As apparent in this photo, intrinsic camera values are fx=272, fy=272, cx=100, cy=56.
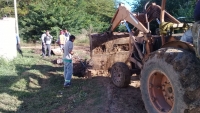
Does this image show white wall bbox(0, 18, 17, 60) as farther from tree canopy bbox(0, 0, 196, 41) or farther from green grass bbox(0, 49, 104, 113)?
tree canopy bbox(0, 0, 196, 41)

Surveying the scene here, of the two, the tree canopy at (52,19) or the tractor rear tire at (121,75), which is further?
the tree canopy at (52,19)

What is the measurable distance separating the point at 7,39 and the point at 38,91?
559cm

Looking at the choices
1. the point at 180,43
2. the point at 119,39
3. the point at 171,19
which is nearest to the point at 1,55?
the point at 119,39

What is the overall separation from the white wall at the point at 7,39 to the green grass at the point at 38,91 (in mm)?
1615

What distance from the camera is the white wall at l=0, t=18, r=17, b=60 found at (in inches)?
498

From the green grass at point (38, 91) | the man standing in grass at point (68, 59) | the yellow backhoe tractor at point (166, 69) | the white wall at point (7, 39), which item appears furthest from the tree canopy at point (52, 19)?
the yellow backhoe tractor at point (166, 69)

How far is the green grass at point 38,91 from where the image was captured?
22.8ft

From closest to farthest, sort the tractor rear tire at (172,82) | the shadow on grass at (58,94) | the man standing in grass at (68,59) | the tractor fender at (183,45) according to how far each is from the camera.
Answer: the tractor rear tire at (172,82) → the tractor fender at (183,45) → the shadow on grass at (58,94) → the man standing in grass at (68,59)

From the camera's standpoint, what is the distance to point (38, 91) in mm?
8398

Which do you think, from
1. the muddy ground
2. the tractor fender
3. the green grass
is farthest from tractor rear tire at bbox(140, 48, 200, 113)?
the green grass

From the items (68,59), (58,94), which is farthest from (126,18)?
(58,94)

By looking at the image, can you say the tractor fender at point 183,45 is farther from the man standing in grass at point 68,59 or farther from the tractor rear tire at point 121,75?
the man standing in grass at point 68,59

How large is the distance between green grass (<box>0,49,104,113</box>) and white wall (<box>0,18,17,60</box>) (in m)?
1.62

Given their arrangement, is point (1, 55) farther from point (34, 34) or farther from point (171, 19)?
point (34, 34)
